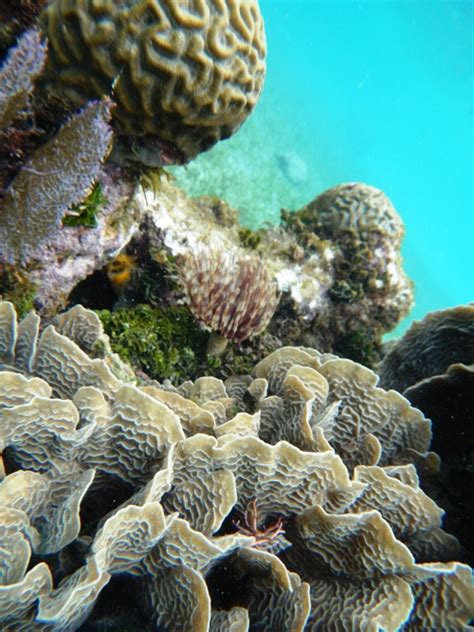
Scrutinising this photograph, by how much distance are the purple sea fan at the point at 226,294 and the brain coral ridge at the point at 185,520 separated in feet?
3.62

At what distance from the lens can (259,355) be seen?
12.7ft

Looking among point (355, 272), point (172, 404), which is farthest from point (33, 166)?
point (355, 272)

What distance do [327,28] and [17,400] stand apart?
431 feet

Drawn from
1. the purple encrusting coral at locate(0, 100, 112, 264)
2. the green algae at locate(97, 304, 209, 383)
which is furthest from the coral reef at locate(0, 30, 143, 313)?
the green algae at locate(97, 304, 209, 383)

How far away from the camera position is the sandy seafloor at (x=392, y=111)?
2055 inches

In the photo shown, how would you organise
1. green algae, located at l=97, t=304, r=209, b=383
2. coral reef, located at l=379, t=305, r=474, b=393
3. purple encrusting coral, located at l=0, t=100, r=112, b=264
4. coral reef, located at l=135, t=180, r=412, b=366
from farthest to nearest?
coral reef, located at l=135, t=180, r=412, b=366 → green algae, located at l=97, t=304, r=209, b=383 → coral reef, located at l=379, t=305, r=474, b=393 → purple encrusting coral, located at l=0, t=100, r=112, b=264

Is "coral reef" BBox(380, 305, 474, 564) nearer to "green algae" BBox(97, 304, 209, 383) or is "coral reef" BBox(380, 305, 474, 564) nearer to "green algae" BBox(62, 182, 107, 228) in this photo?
"green algae" BBox(97, 304, 209, 383)

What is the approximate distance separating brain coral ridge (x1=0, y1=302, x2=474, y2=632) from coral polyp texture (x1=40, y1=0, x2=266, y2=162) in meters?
1.52

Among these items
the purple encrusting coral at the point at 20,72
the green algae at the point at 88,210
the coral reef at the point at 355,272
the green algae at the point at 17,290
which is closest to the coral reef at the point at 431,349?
the coral reef at the point at 355,272

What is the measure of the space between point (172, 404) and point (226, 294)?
1.36 metres

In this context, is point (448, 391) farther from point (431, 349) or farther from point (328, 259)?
point (328, 259)

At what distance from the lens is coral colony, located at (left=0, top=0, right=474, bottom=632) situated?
165 centimetres

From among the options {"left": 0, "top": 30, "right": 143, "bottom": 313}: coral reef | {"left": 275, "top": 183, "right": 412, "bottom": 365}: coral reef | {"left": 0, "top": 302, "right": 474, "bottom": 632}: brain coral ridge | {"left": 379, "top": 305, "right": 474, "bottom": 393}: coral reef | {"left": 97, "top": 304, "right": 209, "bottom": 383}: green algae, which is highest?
{"left": 275, "top": 183, "right": 412, "bottom": 365}: coral reef

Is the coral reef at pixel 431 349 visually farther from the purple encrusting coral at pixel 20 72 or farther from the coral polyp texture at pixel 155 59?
the purple encrusting coral at pixel 20 72
